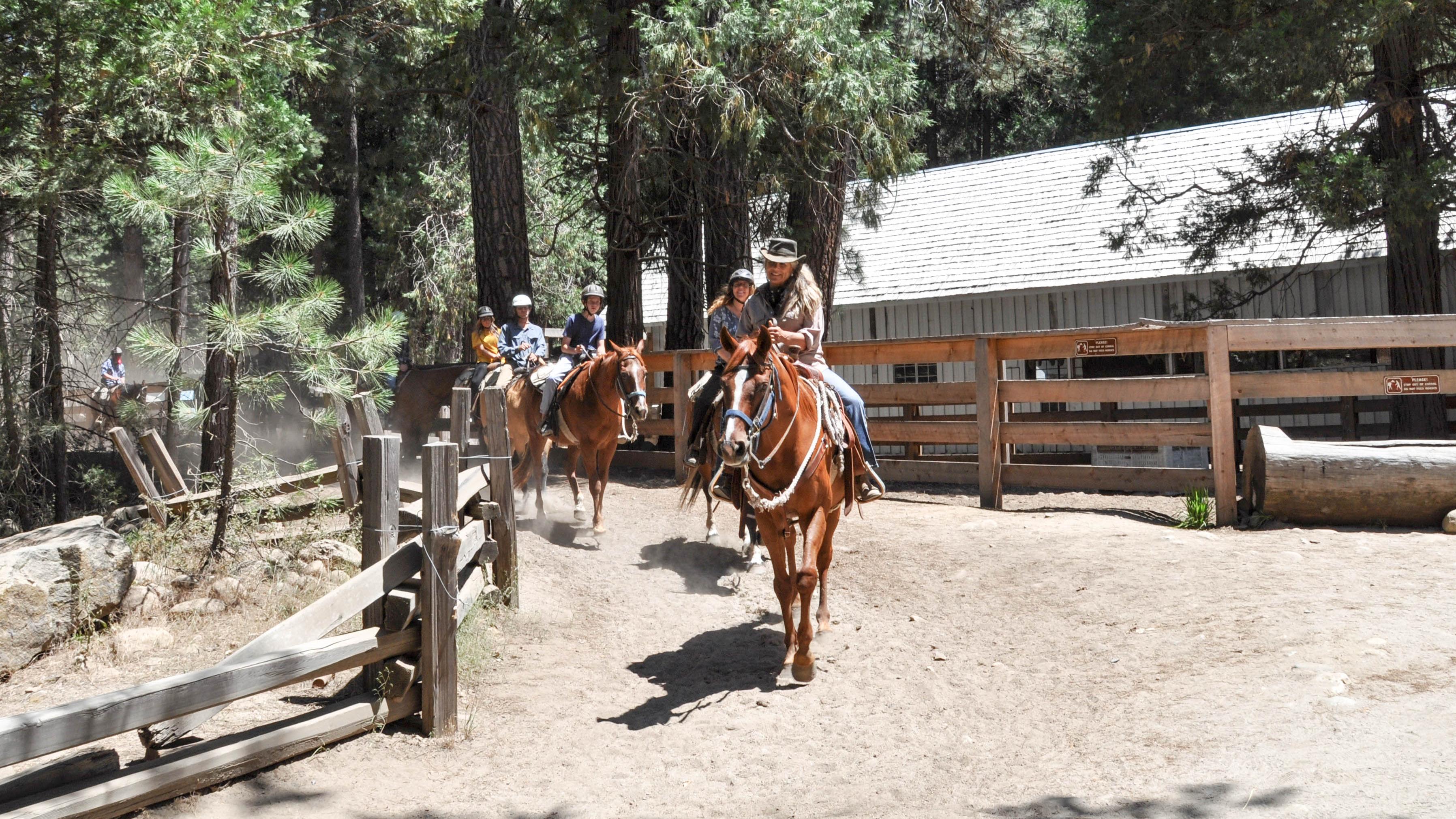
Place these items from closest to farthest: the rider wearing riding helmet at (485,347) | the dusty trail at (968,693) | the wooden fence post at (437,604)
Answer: the dusty trail at (968,693), the wooden fence post at (437,604), the rider wearing riding helmet at (485,347)

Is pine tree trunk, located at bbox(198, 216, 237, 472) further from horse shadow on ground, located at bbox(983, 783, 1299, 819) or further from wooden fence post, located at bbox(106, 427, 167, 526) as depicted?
horse shadow on ground, located at bbox(983, 783, 1299, 819)

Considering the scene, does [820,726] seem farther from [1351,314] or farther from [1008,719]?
[1351,314]

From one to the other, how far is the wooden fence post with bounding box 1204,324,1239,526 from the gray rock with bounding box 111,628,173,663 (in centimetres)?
881

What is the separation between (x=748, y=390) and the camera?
651 cm

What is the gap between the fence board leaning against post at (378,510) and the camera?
5.86 metres

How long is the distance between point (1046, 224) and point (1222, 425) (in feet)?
33.4

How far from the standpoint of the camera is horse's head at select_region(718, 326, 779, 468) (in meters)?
6.30

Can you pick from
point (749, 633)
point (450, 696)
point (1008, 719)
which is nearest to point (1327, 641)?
point (1008, 719)

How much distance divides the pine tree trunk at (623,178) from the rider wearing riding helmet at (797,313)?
588cm

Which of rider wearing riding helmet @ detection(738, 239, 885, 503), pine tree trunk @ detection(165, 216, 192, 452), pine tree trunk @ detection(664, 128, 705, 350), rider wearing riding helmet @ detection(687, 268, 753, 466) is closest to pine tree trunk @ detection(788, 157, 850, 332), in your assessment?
pine tree trunk @ detection(664, 128, 705, 350)

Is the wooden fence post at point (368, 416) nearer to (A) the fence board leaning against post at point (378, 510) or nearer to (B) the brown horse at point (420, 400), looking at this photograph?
→ (A) the fence board leaning against post at point (378, 510)

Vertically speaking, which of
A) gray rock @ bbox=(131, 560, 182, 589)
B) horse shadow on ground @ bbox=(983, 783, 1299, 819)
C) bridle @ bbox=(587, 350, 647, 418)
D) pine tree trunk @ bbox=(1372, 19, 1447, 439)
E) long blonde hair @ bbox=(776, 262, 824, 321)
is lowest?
horse shadow on ground @ bbox=(983, 783, 1299, 819)

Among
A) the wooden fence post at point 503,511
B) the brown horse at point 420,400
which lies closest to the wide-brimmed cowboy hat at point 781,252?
the wooden fence post at point 503,511

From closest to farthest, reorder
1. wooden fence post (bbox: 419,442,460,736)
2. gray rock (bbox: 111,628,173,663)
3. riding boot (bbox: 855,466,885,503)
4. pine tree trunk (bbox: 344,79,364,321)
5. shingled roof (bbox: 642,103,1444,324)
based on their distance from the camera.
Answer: wooden fence post (bbox: 419,442,460,736) < gray rock (bbox: 111,628,173,663) < riding boot (bbox: 855,466,885,503) < shingled roof (bbox: 642,103,1444,324) < pine tree trunk (bbox: 344,79,364,321)
